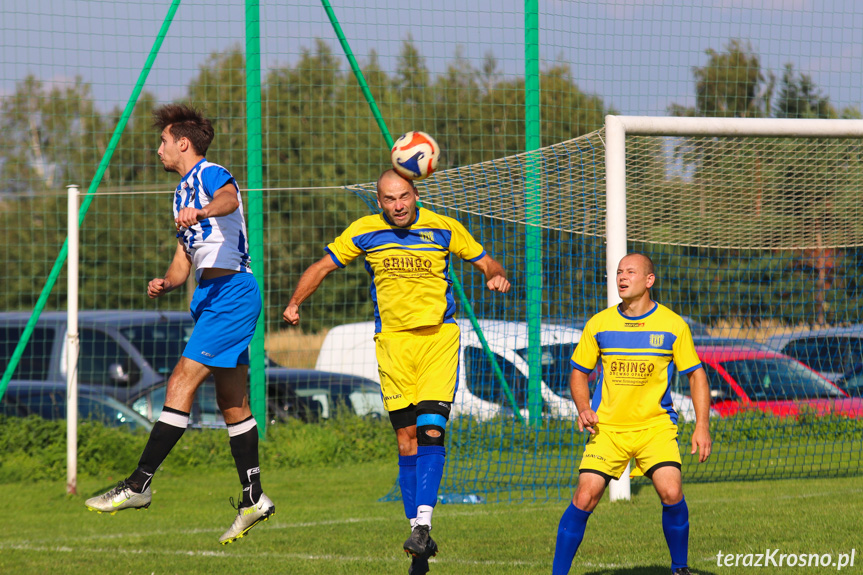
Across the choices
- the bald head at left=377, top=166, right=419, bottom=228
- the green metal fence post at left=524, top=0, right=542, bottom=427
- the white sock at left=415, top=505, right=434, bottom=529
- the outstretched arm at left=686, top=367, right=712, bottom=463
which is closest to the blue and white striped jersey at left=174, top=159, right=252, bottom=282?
the bald head at left=377, top=166, right=419, bottom=228

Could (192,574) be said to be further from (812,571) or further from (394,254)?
(812,571)

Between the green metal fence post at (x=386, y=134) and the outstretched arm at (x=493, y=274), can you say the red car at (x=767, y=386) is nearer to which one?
the green metal fence post at (x=386, y=134)

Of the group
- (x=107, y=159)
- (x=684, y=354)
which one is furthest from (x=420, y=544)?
(x=107, y=159)

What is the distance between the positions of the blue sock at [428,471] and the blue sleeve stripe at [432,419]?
0.13 meters

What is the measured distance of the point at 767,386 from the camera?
11.9m

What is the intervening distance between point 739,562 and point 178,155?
426 centimetres

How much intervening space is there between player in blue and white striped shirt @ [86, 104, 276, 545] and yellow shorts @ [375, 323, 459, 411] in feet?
2.71

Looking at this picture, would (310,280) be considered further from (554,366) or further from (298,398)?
(298,398)

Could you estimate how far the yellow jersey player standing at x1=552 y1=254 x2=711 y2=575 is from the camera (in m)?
5.62

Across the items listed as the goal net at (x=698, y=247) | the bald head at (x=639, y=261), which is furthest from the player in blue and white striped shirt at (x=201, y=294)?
the goal net at (x=698, y=247)

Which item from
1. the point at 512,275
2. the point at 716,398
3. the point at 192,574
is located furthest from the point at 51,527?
the point at 716,398

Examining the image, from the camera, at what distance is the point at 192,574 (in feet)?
21.6

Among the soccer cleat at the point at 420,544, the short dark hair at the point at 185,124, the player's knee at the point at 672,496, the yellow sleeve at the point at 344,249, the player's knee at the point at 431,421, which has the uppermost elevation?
the short dark hair at the point at 185,124

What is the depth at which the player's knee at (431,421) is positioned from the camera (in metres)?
5.68
